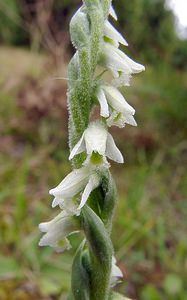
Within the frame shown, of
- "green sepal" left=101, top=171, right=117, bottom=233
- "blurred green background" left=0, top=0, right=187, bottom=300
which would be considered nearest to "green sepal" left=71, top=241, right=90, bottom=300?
"green sepal" left=101, top=171, right=117, bottom=233

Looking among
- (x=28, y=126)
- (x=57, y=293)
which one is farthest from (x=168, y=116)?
(x=57, y=293)

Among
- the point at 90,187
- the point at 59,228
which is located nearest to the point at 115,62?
the point at 90,187

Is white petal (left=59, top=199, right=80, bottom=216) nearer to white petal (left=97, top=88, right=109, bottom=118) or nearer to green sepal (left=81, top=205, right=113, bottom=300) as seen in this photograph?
green sepal (left=81, top=205, right=113, bottom=300)

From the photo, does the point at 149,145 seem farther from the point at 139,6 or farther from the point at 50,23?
the point at 139,6

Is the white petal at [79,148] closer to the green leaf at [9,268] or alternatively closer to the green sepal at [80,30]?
the green sepal at [80,30]

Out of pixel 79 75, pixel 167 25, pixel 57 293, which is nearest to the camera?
pixel 79 75

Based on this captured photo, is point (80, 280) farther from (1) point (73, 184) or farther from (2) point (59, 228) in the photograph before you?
(1) point (73, 184)

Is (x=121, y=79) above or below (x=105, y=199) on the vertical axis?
above
